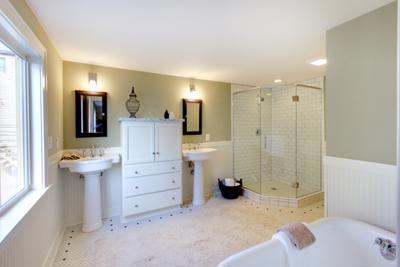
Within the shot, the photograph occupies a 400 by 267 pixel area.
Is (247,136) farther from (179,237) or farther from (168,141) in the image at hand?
(179,237)

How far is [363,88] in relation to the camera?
5.91 ft

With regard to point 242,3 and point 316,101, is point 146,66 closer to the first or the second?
point 242,3

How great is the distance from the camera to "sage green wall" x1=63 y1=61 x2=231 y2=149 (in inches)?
114

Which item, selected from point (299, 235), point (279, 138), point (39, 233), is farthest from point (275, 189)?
point (39, 233)

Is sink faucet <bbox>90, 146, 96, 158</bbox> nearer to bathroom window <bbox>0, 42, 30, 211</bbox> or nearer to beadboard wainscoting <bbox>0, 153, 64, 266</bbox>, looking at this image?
beadboard wainscoting <bbox>0, 153, 64, 266</bbox>

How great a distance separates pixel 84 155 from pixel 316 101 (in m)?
4.09

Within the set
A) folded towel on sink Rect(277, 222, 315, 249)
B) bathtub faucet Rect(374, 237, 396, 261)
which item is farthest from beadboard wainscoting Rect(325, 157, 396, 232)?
folded towel on sink Rect(277, 222, 315, 249)

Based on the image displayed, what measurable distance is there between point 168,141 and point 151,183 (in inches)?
26.5

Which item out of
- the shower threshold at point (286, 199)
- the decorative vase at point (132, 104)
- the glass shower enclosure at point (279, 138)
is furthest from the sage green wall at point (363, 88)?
the decorative vase at point (132, 104)

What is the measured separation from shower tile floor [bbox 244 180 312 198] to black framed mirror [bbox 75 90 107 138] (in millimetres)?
2876

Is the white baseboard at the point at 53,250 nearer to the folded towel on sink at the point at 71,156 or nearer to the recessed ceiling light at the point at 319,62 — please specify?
the folded towel on sink at the point at 71,156

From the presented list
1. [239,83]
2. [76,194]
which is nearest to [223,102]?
[239,83]

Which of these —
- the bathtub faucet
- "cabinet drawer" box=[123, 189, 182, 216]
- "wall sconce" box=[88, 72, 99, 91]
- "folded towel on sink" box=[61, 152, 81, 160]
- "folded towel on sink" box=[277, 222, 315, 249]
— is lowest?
"cabinet drawer" box=[123, 189, 182, 216]

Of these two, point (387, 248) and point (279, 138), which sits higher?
point (279, 138)
